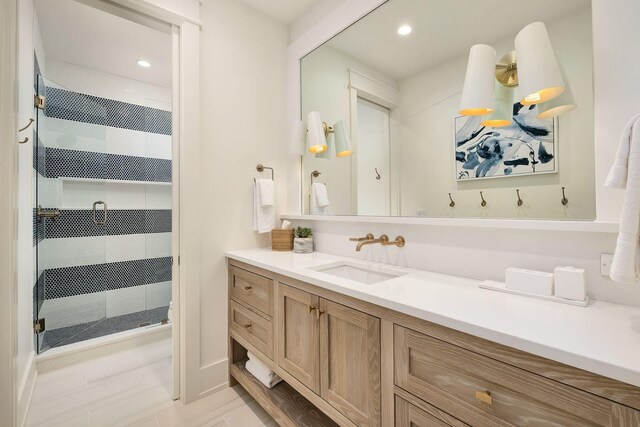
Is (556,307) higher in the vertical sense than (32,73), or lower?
lower

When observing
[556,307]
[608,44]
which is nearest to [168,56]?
[608,44]

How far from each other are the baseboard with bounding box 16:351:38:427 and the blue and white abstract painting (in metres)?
2.52

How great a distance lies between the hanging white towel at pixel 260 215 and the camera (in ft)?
6.59

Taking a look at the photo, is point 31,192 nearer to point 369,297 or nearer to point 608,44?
point 369,297

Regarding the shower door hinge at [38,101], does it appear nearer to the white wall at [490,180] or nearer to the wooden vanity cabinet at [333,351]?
the wooden vanity cabinet at [333,351]

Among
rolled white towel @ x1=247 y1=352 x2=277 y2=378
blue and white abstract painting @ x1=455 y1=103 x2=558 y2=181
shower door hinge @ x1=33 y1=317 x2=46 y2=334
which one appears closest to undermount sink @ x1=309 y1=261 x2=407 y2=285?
blue and white abstract painting @ x1=455 y1=103 x2=558 y2=181

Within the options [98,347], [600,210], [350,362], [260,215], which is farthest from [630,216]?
[98,347]

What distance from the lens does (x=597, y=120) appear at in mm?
938

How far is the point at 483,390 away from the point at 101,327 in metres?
2.98

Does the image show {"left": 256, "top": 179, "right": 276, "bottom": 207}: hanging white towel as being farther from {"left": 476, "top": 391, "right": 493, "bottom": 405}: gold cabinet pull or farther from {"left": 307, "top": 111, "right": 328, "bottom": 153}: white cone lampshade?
{"left": 476, "top": 391, "right": 493, "bottom": 405}: gold cabinet pull

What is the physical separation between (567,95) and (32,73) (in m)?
2.86

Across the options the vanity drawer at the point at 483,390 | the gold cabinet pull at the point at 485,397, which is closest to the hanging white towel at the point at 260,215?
the vanity drawer at the point at 483,390

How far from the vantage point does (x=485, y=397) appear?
0.73 meters

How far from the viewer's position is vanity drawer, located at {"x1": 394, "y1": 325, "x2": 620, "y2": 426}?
61 cm
